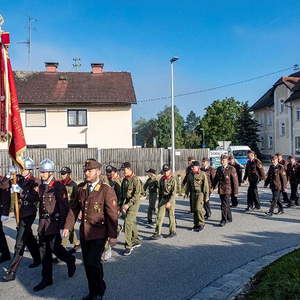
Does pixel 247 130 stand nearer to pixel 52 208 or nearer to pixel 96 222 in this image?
pixel 52 208

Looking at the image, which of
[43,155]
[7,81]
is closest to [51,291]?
[7,81]

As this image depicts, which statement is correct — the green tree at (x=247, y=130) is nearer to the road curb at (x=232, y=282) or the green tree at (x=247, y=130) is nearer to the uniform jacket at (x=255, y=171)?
the uniform jacket at (x=255, y=171)

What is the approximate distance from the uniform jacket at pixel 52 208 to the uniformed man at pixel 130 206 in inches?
79.7

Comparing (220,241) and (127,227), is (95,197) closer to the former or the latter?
(127,227)

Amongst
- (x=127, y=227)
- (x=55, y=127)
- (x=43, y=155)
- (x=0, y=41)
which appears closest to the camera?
(x=0, y=41)

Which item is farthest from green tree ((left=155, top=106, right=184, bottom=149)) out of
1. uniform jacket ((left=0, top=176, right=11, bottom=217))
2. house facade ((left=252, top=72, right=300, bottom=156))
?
uniform jacket ((left=0, top=176, right=11, bottom=217))

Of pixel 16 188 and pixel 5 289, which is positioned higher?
pixel 16 188

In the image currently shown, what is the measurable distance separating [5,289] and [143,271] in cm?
219

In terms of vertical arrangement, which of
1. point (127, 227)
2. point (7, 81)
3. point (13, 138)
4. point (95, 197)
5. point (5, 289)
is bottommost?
point (5, 289)

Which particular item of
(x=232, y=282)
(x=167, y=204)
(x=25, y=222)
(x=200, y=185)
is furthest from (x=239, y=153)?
(x=25, y=222)

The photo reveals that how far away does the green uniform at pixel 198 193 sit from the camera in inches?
396

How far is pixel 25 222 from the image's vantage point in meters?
6.60

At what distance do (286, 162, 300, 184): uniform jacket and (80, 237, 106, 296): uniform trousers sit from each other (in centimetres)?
1058

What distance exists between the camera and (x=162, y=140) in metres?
99.4
